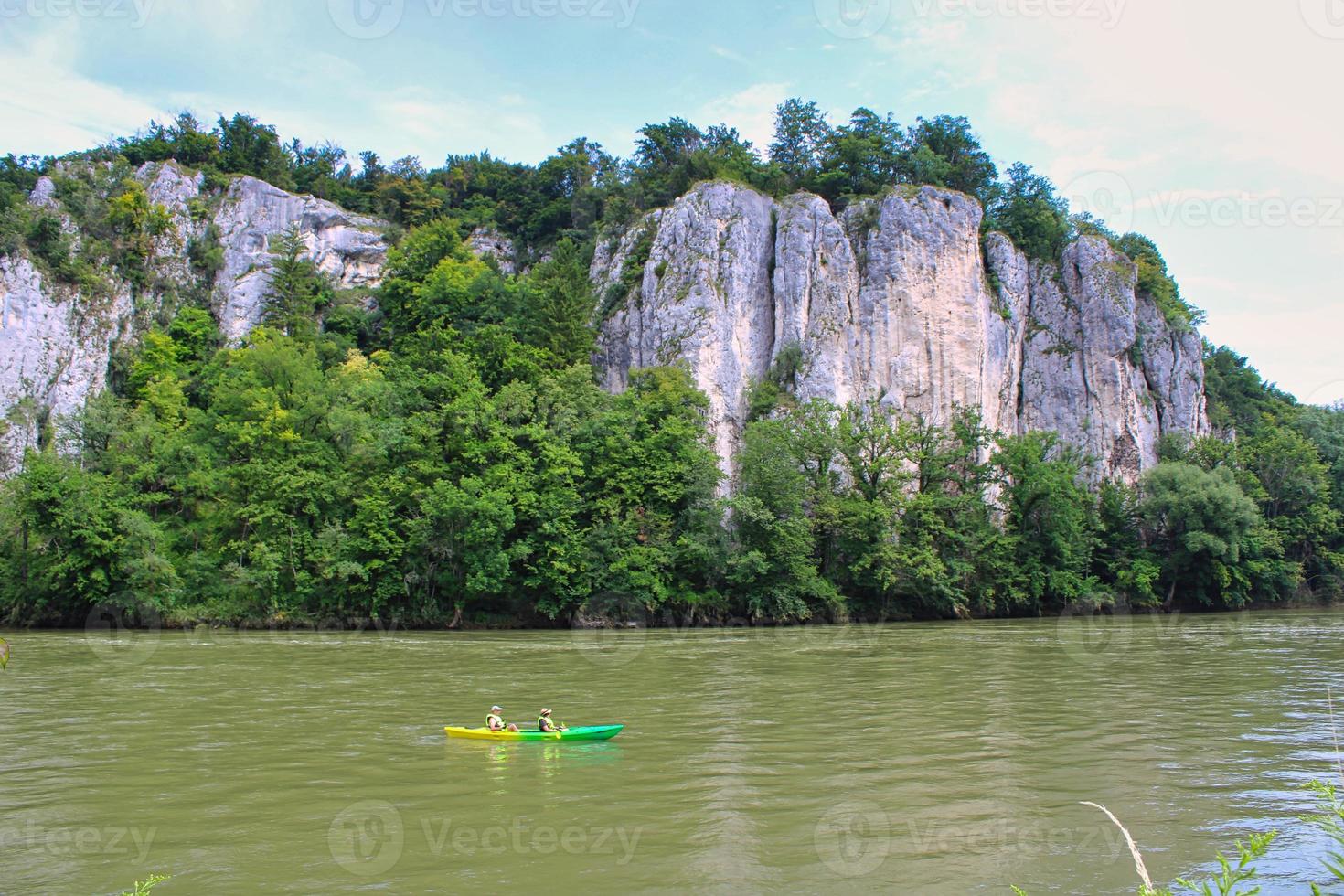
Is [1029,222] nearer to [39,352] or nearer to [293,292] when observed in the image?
[293,292]

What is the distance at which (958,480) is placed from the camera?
44.1 m

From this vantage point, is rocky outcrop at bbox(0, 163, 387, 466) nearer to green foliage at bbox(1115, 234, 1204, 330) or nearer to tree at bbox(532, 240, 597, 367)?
tree at bbox(532, 240, 597, 367)

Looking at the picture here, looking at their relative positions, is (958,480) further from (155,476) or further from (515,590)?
(155,476)
